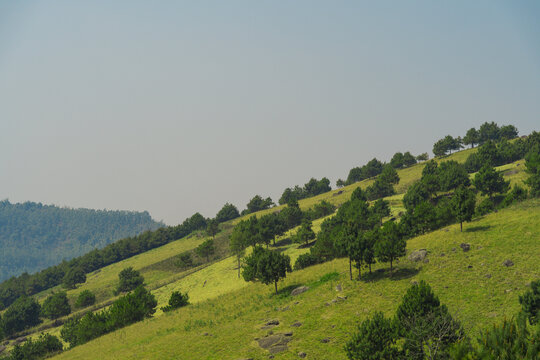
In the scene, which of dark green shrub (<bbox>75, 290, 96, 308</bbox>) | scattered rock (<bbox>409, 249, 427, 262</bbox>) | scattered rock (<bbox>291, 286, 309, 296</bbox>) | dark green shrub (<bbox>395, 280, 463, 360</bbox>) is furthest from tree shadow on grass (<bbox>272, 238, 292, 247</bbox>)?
dark green shrub (<bbox>395, 280, 463, 360</bbox>)

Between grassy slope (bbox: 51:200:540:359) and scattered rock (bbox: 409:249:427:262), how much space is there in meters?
1.11

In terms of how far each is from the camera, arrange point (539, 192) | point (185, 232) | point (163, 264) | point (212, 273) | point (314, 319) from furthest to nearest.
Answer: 1. point (185, 232)
2. point (163, 264)
3. point (212, 273)
4. point (539, 192)
5. point (314, 319)

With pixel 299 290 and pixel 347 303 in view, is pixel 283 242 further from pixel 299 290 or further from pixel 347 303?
pixel 347 303

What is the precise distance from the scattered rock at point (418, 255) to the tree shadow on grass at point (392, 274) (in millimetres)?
2942

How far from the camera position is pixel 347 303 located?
44.4 m

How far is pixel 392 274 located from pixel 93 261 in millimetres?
167612

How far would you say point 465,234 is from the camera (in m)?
57.3

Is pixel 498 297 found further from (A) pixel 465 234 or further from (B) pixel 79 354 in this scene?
(B) pixel 79 354

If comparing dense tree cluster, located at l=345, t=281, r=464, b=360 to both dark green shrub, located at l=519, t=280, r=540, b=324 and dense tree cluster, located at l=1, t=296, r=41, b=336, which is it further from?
dense tree cluster, located at l=1, t=296, r=41, b=336

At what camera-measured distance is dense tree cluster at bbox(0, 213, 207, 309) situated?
164 meters

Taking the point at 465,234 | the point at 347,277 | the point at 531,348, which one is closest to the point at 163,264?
the point at 347,277

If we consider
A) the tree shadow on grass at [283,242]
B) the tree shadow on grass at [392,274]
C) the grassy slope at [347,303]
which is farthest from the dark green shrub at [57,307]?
the tree shadow on grass at [392,274]

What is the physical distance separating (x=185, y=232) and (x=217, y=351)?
6391 inches

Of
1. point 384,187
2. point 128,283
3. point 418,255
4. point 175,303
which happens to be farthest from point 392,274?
point 128,283
